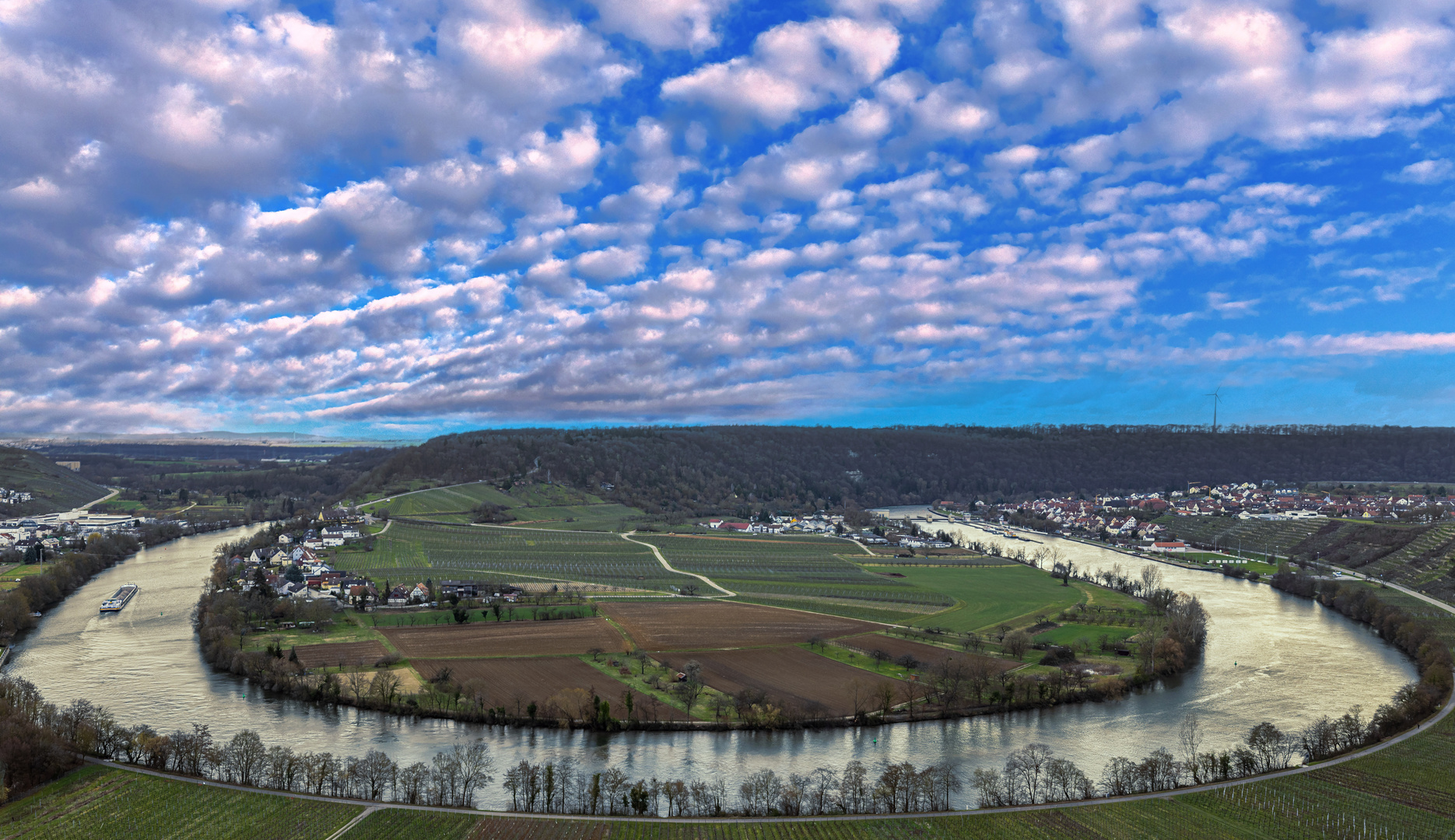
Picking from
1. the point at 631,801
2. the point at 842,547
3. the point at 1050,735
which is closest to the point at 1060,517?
the point at 842,547

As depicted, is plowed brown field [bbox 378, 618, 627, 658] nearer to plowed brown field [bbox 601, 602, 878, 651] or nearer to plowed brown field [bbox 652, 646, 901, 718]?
plowed brown field [bbox 601, 602, 878, 651]

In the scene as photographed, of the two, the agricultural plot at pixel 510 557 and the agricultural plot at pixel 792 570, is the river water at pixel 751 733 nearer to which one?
the agricultural plot at pixel 510 557

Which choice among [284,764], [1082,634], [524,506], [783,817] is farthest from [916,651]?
[524,506]

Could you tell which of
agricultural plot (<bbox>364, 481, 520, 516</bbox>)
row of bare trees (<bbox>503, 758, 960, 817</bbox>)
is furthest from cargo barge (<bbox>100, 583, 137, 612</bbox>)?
row of bare trees (<bbox>503, 758, 960, 817</bbox>)

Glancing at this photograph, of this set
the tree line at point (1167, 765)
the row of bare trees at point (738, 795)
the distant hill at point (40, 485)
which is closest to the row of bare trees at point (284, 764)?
the row of bare trees at point (738, 795)

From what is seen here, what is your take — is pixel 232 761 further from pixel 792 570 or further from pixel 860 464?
pixel 860 464

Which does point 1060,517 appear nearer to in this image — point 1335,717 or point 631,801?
point 1335,717
